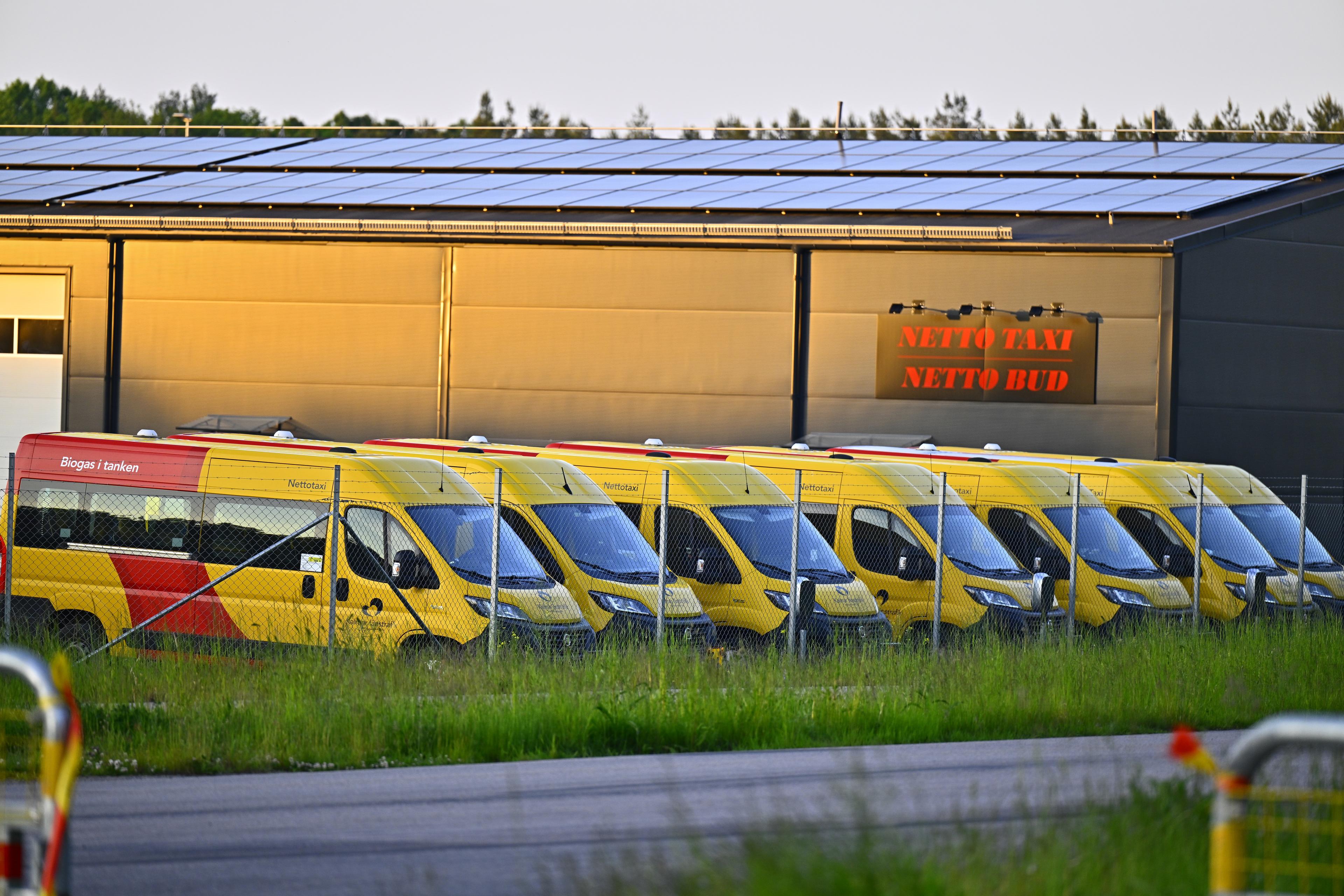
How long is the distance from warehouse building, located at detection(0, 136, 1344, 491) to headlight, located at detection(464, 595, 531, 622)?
13.9 m

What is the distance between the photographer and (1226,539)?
1772cm

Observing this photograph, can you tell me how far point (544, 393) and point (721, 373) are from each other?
10.6 feet

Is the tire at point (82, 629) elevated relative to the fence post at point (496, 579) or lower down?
lower down

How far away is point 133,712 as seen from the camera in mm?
9609

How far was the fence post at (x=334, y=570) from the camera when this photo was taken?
39.3 ft

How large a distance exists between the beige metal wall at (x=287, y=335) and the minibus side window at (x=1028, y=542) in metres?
13.3

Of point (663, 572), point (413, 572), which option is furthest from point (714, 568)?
point (413, 572)

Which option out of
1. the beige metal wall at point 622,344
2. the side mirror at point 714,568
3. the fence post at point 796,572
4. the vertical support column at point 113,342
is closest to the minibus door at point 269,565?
the side mirror at point 714,568

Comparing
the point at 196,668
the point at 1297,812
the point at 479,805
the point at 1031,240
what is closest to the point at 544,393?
the point at 1031,240

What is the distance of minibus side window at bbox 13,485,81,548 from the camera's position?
14.0 meters

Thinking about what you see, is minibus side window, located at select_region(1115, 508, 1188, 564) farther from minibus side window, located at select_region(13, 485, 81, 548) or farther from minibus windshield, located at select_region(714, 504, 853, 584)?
minibus side window, located at select_region(13, 485, 81, 548)

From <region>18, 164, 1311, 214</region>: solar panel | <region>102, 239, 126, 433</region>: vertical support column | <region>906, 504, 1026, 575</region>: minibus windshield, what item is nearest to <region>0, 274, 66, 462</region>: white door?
<region>102, 239, 126, 433</region>: vertical support column

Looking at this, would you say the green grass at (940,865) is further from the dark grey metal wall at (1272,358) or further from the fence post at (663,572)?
the dark grey metal wall at (1272,358)

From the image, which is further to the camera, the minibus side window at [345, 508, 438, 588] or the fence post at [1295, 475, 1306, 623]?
the fence post at [1295, 475, 1306, 623]
